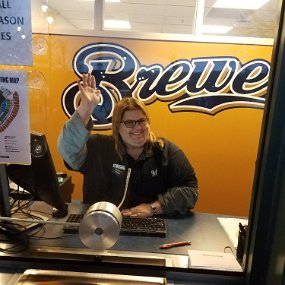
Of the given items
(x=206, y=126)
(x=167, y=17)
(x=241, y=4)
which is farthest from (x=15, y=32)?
(x=167, y=17)

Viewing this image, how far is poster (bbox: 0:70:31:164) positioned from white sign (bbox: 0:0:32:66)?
1.5 inches

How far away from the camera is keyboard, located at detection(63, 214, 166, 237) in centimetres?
112

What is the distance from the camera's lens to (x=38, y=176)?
108 centimetres

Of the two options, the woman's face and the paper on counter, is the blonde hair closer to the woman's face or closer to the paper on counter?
the woman's face

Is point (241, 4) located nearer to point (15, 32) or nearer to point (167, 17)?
point (167, 17)

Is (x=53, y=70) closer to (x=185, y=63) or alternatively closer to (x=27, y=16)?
(x=185, y=63)

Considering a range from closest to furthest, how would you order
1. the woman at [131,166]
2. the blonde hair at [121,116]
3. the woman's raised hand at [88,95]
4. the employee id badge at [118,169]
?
the woman's raised hand at [88,95]
the woman at [131,166]
the employee id badge at [118,169]
the blonde hair at [121,116]

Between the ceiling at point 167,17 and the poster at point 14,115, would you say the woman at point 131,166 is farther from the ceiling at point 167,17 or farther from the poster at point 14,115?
the ceiling at point 167,17

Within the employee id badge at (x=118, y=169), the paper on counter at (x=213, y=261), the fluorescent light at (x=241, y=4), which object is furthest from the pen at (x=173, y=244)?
the fluorescent light at (x=241, y=4)

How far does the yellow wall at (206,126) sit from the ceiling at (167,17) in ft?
0.42

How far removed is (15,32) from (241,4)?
9.82 ft

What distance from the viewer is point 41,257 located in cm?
93

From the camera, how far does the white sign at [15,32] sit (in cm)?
78

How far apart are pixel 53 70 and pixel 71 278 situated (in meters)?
2.04
